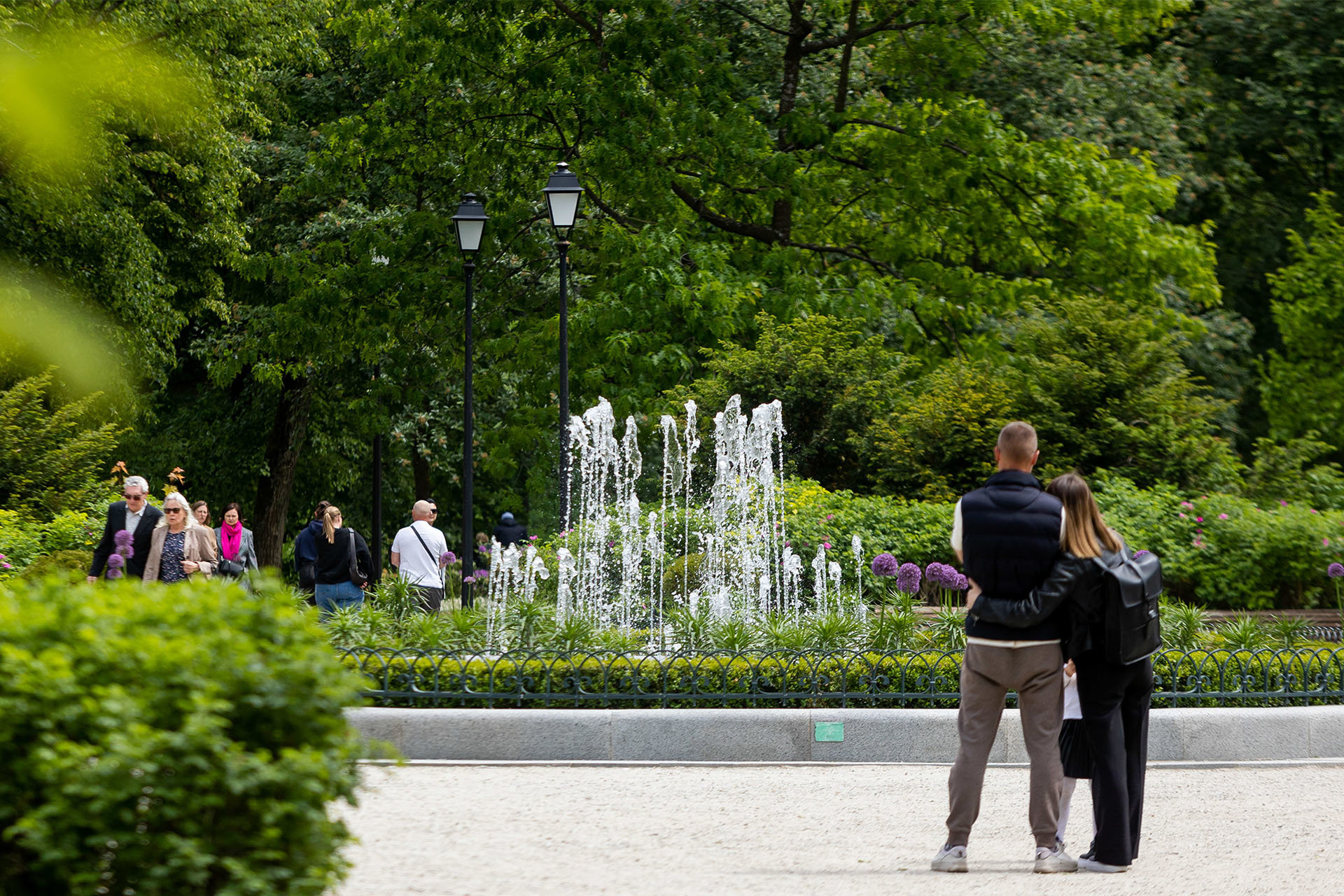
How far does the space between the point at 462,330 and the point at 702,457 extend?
452 cm

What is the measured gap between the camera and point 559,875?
5730 millimetres

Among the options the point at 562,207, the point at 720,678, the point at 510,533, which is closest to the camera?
the point at 720,678

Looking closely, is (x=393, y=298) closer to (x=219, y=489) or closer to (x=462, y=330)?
(x=462, y=330)

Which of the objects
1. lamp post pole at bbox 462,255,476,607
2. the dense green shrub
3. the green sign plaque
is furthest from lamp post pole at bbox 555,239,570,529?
the dense green shrub

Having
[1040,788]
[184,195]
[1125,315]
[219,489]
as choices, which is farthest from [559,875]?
[219,489]

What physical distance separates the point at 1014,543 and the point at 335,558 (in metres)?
8.32

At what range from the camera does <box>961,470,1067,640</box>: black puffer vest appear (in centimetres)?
597

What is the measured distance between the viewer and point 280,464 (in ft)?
87.1

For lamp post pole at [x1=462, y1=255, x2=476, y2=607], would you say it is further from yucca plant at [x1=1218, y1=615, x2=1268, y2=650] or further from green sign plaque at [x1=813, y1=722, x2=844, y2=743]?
yucca plant at [x1=1218, y1=615, x2=1268, y2=650]

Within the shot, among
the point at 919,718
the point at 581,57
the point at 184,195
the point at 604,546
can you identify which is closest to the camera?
the point at 919,718

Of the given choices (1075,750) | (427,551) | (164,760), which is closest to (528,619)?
(427,551)

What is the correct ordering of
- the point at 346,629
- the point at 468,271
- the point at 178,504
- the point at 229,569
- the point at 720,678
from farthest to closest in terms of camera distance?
the point at 468,271 < the point at 229,569 < the point at 178,504 < the point at 346,629 < the point at 720,678

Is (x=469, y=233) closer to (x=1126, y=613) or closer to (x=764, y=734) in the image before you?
(x=764, y=734)

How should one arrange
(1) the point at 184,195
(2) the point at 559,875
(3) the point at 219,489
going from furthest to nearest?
(3) the point at 219,489
(1) the point at 184,195
(2) the point at 559,875
